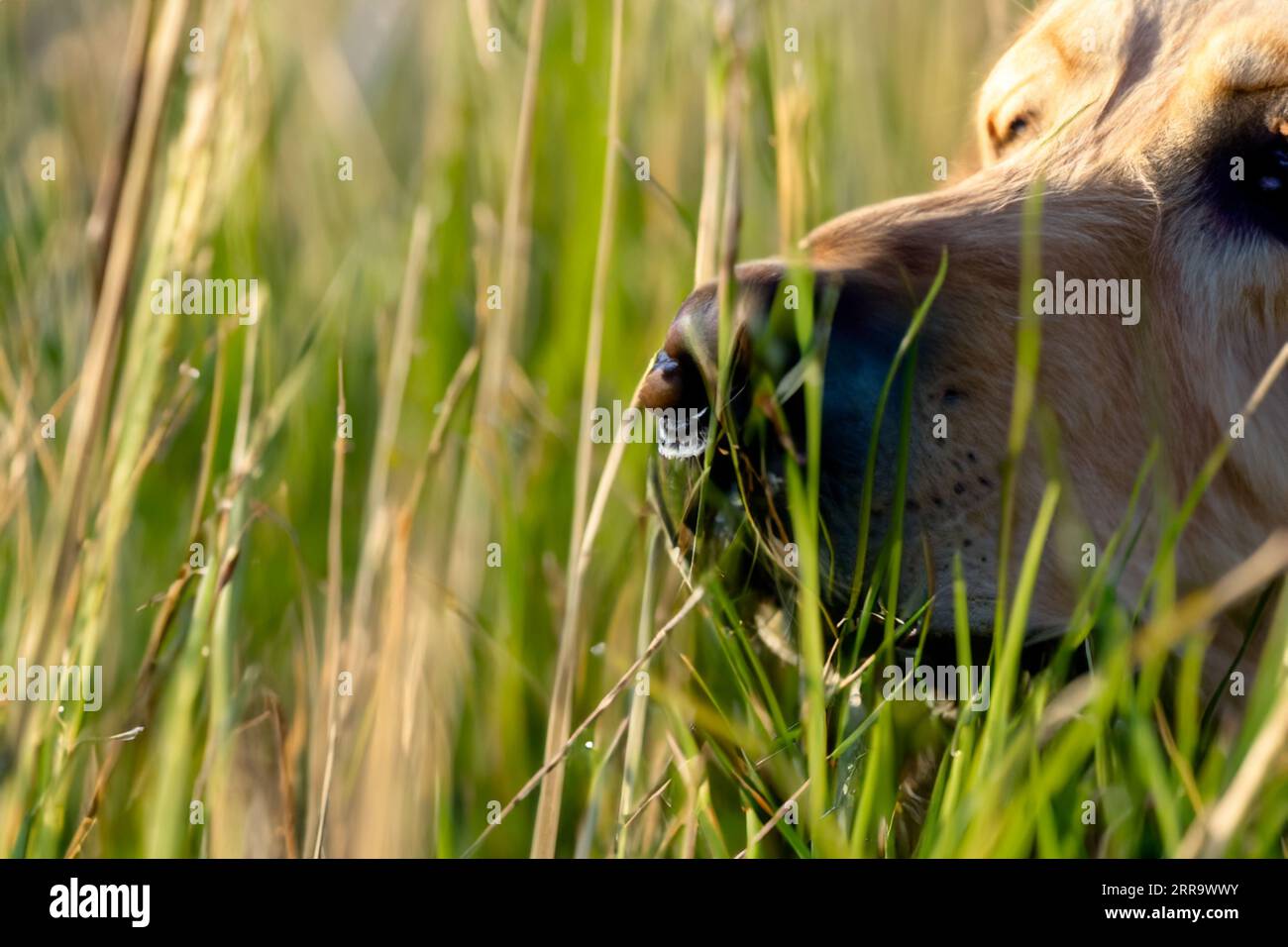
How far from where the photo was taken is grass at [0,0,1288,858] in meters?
1.54

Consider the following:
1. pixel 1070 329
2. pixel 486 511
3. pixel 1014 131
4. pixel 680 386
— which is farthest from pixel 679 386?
pixel 1014 131

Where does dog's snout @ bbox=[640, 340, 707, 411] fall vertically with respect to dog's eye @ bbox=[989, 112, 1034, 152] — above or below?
below

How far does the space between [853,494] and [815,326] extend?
0.68 ft

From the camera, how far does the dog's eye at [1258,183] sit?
6.37 ft

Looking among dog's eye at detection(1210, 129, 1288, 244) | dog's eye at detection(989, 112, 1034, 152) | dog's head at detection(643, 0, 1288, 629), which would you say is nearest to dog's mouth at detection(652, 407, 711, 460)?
dog's head at detection(643, 0, 1288, 629)

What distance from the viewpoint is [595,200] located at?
9.77 ft

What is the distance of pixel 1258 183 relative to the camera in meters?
1.95

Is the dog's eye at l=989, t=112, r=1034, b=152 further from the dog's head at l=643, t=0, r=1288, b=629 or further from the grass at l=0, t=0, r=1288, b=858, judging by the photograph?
the grass at l=0, t=0, r=1288, b=858

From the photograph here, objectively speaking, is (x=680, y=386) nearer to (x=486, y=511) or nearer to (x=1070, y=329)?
(x=1070, y=329)

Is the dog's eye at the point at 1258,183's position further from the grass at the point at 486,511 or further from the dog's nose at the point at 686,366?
the dog's nose at the point at 686,366

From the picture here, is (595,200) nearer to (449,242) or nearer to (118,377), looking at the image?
(449,242)

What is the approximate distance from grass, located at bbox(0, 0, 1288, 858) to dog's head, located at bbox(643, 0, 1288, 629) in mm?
45

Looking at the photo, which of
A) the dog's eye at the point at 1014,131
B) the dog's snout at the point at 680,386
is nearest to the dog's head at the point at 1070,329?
the dog's snout at the point at 680,386

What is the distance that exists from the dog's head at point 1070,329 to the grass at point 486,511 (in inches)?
1.8
